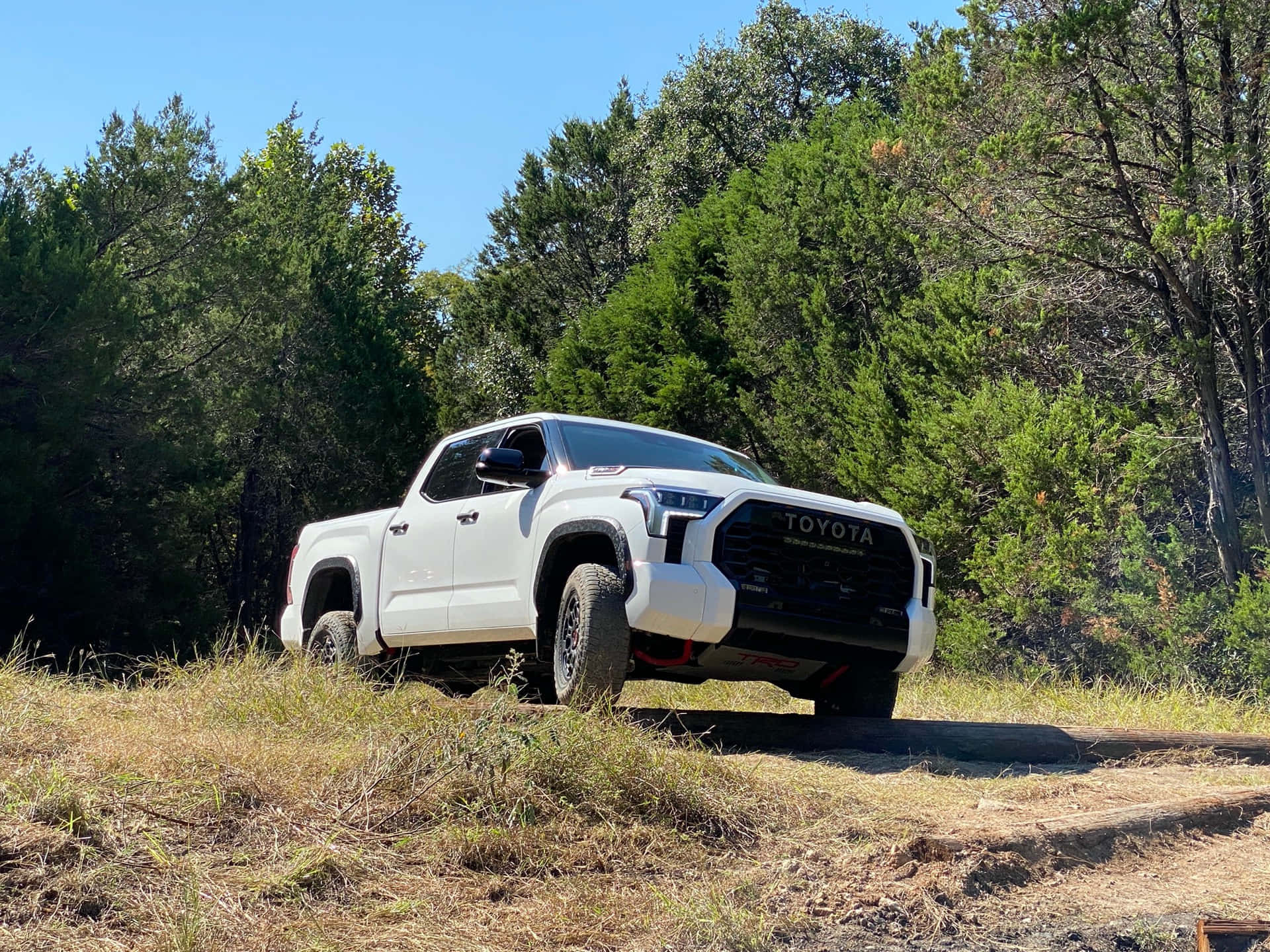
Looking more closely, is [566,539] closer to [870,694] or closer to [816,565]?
[816,565]

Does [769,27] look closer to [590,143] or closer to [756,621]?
[590,143]

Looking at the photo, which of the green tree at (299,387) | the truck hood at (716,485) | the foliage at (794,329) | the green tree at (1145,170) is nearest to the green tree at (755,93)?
the foliage at (794,329)

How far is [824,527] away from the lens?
688cm

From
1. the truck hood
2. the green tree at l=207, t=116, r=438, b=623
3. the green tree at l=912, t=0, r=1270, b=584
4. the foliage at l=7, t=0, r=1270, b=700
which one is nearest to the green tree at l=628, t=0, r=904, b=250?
the foliage at l=7, t=0, r=1270, b=700

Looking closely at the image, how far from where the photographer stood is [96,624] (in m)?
23.7

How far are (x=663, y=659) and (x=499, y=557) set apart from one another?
4.39 ft

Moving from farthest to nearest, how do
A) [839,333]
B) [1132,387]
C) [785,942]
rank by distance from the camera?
[839,333] → [1132,387] → [785,942]

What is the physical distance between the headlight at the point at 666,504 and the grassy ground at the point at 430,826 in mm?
1309

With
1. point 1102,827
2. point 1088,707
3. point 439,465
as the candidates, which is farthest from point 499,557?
point 1088,707

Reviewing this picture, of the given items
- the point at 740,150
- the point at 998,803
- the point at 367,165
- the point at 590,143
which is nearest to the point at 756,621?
the point at 998,803

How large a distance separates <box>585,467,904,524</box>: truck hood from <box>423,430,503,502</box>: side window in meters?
1.51

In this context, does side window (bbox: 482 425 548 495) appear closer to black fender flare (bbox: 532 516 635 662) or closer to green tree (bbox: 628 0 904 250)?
black fender flare (bbox: 532 516 635 662)

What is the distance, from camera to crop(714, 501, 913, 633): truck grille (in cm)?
655

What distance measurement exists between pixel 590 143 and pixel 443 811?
35.1 m
